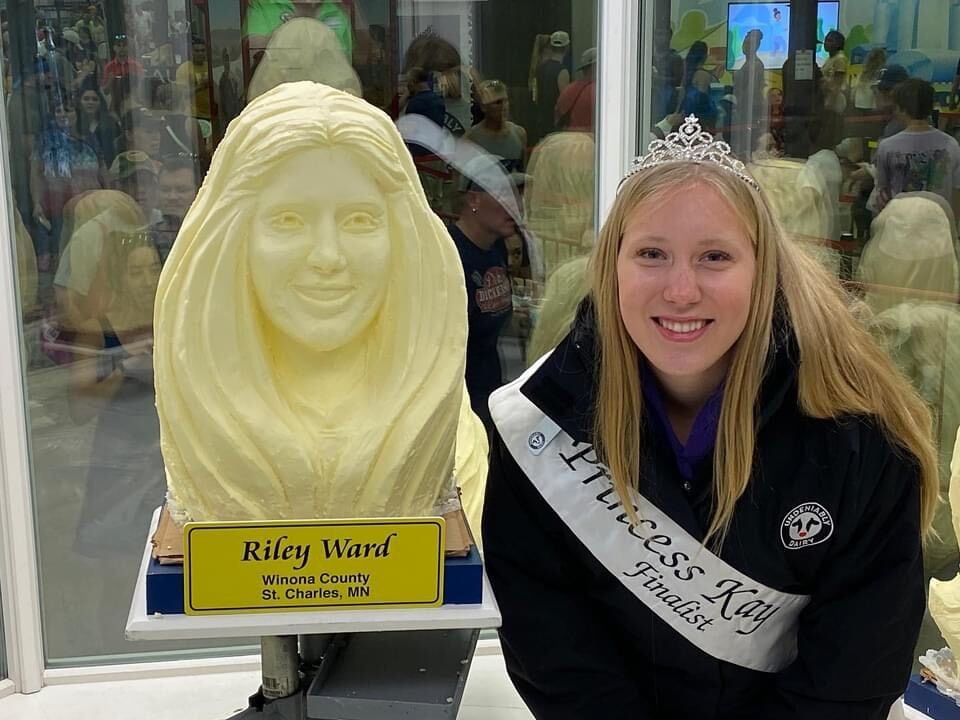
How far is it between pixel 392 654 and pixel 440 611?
0.24 m

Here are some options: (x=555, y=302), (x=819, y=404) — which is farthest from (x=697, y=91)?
(x=819, y=404)

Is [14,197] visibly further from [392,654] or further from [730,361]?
[730,361]

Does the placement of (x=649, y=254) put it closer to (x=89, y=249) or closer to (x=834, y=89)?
(x=834, y=89)

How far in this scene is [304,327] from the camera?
1862 millimetres

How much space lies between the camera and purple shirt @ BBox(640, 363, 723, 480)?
5.13 feet

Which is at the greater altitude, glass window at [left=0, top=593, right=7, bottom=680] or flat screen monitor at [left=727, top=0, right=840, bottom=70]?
flat screen monitor at [left=727, top=0, right=840, bottom=70]

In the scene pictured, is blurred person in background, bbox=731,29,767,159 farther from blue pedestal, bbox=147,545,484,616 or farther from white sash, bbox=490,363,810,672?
blue pedestal, bbox=147,545,484,616

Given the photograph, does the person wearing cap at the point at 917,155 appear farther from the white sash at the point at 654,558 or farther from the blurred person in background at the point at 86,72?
the blurred person in background at the point at 86,72

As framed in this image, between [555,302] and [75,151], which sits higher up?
[75,151]

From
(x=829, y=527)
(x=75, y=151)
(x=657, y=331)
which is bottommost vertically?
(x=829, y=527)

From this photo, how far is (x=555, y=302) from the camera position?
3.52 meters

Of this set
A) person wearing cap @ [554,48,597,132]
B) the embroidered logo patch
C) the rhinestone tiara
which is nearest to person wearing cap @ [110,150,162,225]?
person wearing cap @ [554,48,597,132]

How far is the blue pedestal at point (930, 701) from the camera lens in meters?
2.48

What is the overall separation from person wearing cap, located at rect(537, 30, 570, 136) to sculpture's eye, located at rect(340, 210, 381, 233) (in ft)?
5.32
